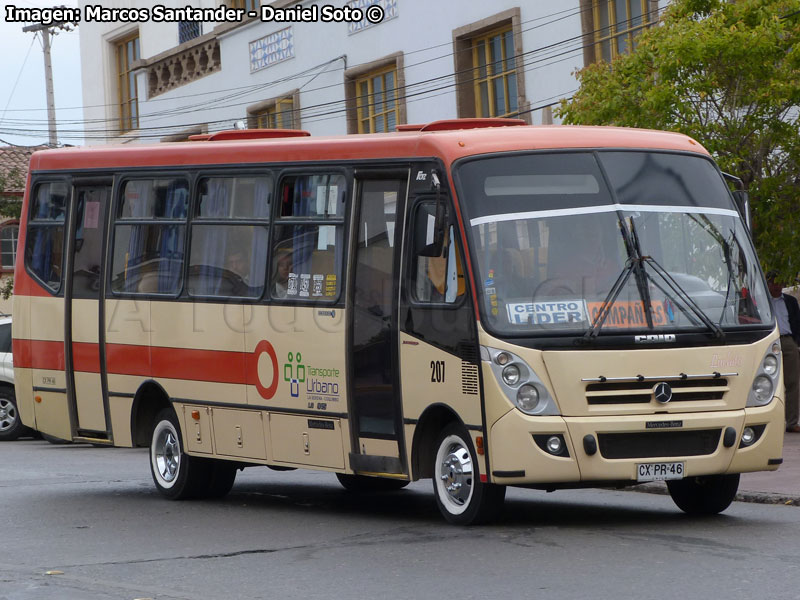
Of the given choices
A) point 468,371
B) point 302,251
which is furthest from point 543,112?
point 468,371

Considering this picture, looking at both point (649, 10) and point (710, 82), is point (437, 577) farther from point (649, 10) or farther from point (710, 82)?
point (649, 10)

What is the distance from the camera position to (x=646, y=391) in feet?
33.9

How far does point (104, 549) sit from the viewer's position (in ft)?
34.3

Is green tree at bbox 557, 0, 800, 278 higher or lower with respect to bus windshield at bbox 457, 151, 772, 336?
higher

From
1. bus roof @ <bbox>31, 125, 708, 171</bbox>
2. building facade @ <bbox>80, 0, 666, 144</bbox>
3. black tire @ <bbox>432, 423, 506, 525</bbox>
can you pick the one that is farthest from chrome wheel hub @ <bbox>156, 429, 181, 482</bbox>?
building facade @ <bbox>80, 0, 666, 144</bbox>

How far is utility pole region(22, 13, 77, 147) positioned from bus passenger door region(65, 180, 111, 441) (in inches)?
1224

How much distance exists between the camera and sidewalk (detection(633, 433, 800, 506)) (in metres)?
12.5

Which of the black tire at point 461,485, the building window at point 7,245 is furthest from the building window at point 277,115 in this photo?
the black tire at point 461,485

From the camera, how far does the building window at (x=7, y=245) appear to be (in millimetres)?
51531

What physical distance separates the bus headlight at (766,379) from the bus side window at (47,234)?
6.93 meters

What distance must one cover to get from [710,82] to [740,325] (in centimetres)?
722

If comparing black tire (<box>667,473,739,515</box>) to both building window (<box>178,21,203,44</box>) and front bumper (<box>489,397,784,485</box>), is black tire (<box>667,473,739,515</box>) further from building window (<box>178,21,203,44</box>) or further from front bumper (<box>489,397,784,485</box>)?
building window (<box>178,21,203,44</box>)

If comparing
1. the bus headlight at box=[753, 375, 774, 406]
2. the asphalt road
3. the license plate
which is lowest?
the asphalt road

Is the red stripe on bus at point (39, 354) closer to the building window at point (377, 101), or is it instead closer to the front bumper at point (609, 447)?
the front bumper at point (609, 447)
